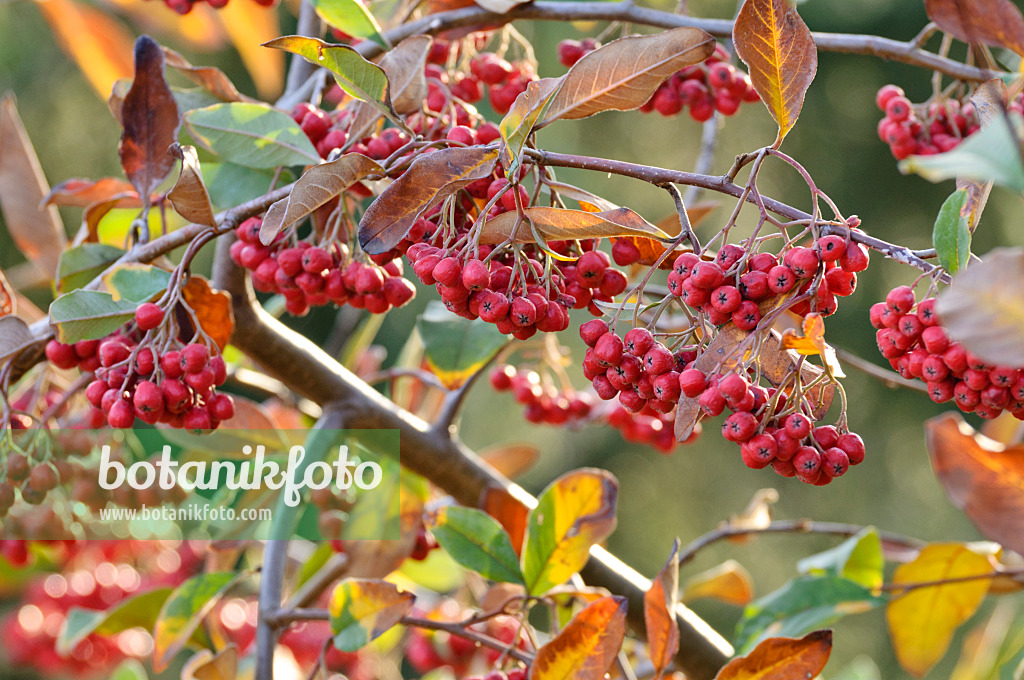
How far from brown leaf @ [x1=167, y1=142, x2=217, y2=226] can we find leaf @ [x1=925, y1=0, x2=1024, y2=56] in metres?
0.31

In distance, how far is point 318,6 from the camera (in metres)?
0.43

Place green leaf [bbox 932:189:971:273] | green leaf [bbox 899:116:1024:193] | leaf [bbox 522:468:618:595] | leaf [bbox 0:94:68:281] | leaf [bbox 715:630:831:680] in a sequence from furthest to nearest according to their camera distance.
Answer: leaf [bbox 0:94:68:281] < leaf [bbox 522:468:618:595] < leaf [bbox 715:630:831:680] < green leaf [bbox 932:189:971:273] < green leaf [bbox 899:116:1024:193]

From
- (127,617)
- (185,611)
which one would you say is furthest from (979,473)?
(127,617)

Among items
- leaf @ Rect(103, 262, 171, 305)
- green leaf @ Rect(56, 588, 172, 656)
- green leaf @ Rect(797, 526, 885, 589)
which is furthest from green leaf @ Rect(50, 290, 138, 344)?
green leaf @ Rect(797, 526, 885, 589)

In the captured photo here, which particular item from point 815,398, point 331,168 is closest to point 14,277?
point 331,168

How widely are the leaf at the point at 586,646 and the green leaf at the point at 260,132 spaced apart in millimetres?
274

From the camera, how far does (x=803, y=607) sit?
1.79ft

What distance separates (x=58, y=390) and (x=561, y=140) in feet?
4.26

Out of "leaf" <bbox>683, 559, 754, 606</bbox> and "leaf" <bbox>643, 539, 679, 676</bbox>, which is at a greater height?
"leaf" <bbox>643, 539, 679, 676</bbox>

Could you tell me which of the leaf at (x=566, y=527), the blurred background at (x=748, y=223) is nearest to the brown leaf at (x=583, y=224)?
the leaf at (x=566, y=527)

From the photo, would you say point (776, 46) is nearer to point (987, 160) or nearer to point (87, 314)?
point (987, 160)

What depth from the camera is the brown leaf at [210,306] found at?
45 centimetres

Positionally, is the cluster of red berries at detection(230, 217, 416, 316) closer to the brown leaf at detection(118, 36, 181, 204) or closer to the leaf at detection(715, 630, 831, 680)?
the brown leaf at detection(118, 36, 181, 204)

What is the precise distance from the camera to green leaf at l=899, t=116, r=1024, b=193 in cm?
18
